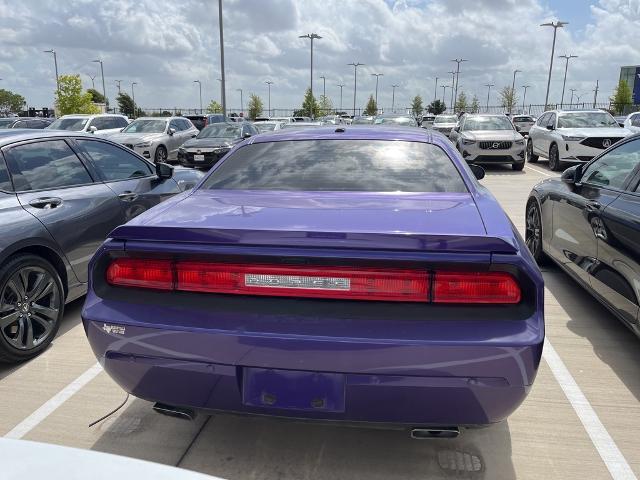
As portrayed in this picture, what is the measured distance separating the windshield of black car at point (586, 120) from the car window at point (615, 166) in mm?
11429

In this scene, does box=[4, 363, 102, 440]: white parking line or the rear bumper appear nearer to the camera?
the rear bumper

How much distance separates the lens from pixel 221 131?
1758 cm

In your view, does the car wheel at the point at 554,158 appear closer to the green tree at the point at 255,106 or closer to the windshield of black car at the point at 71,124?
the windshield of black car at the point at 71,124

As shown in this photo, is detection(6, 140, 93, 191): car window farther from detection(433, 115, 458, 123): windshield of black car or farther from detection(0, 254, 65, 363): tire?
detection(433, 115, 458, 123): windshield of black car

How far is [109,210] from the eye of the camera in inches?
185

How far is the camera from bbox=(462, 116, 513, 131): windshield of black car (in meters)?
16.4

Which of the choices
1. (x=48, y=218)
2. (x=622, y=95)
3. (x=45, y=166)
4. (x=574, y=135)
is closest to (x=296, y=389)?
(x=48, y=218)

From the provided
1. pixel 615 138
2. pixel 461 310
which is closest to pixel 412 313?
pixel 461 310

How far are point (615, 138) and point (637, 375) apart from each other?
11.9m

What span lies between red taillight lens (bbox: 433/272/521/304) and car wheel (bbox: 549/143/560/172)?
13967 millimetres

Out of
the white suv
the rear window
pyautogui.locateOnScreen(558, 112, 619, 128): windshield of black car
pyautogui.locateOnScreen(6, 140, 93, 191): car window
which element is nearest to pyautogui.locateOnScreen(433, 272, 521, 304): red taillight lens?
the rear window

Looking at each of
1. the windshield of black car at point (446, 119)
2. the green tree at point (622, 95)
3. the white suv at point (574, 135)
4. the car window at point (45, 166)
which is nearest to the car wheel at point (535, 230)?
the car window at point (45, 166)

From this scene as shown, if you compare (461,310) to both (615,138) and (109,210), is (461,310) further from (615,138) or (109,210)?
(615,138)

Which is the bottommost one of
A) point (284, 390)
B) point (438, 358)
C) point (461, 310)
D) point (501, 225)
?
point (284, 390)
